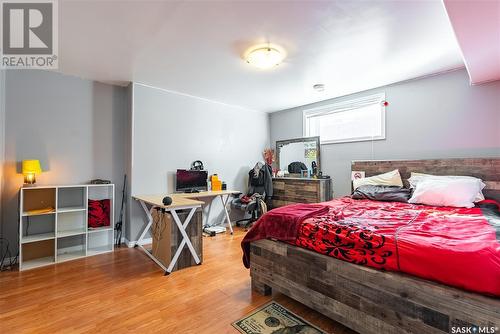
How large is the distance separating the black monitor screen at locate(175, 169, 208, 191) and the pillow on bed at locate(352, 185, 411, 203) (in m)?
2.50

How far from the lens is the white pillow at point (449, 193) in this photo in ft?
8.60

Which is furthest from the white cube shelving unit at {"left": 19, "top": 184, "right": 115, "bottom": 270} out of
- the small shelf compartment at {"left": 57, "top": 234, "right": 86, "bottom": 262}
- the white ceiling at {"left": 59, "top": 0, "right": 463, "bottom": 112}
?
the white ceiling at {"left": 59, "top": 0, "right": 463, "bottom": 112}

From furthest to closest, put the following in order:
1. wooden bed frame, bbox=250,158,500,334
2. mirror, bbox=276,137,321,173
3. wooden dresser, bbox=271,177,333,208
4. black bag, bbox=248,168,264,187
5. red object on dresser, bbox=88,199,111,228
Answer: black bag, bbox=248,168,264,187
mirror, bbox=276,137,321,173
wooden dresser, bbox=271,177,333,208
red object on dresser, bbox=88,199,111,228
wooden bed frame, bbox=250,158,500,334

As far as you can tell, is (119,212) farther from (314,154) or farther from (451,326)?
(451,326)

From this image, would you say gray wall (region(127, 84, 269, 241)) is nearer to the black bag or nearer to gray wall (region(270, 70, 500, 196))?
the black bag

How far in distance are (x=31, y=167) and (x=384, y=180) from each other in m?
4.65

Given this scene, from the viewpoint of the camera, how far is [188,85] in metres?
3.69

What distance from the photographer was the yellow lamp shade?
276 centimetres

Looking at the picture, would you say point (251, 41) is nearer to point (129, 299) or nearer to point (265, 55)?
point (265, 55)

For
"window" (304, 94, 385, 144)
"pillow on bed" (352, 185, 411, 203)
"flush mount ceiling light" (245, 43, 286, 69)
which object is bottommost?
"pillow on bed" (352, 185, 411, 203)

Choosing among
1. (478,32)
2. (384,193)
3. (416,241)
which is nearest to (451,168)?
(384,193)

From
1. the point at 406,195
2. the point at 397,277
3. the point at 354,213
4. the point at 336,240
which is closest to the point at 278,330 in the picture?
the point at 336,240

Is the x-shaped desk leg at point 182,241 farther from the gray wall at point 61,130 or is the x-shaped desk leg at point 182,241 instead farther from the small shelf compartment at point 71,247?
the gray wall at point 61,130

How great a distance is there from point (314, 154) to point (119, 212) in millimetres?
3625
